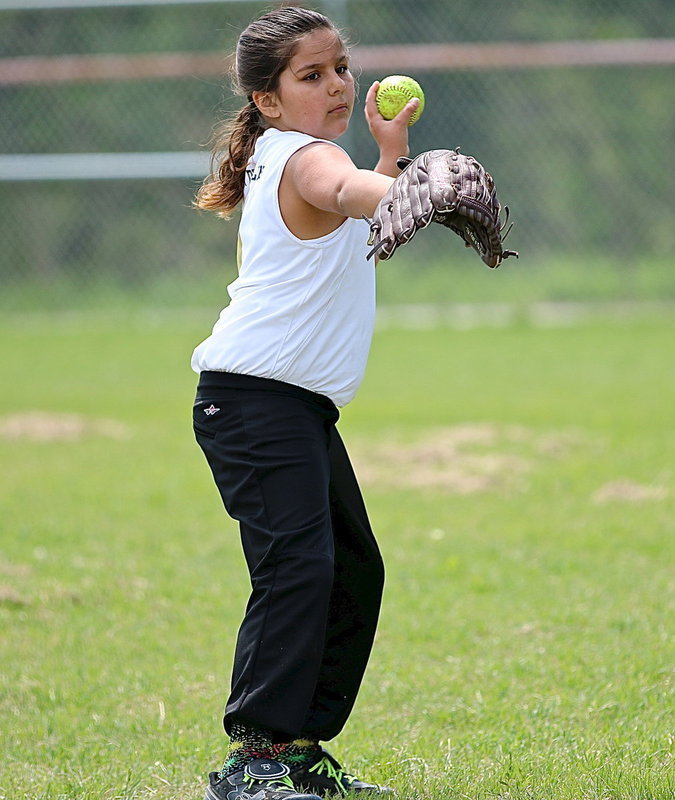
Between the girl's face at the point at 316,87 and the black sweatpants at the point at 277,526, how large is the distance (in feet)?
A: 1.91

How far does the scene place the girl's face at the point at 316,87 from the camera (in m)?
2.73

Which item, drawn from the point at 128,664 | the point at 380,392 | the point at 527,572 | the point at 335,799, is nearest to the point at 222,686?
the point at 128,664

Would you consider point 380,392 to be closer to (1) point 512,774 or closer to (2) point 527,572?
(2) point 527,572

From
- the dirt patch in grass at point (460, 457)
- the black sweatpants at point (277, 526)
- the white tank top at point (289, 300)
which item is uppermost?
the white tank top at point (289, 300)

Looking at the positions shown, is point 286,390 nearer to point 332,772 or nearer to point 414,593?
point 332,772

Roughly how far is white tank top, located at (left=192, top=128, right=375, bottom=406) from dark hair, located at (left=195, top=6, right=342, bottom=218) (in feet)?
0.40

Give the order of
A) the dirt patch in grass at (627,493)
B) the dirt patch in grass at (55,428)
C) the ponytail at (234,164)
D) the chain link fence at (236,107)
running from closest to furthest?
1. the ponytail at (234,164)
2. the dirt patch in grass at (627,493)
3. the dirt patch in grass at (55,428)
4. the chain link fence at (236,107)

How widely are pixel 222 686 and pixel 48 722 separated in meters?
0.52

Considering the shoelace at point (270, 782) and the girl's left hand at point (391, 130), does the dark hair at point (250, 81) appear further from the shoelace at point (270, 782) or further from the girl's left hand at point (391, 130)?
the shoelace at point (270, 782)

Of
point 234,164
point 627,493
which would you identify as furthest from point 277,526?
point 627,493

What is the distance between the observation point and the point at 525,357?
33.4 feet

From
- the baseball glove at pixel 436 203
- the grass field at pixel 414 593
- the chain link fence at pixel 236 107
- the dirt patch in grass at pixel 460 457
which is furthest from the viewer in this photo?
the chain link fence at pixel 236 107

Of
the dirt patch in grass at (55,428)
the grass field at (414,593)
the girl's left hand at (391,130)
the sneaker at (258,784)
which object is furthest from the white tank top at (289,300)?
the dirt patch in grass at (55,428)

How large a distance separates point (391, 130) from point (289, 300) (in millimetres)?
511
